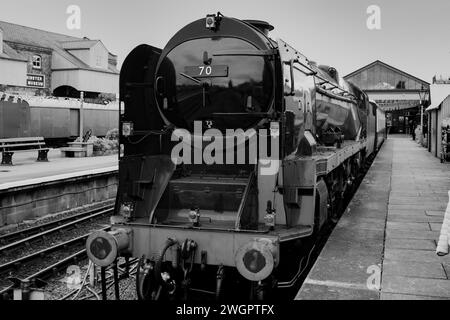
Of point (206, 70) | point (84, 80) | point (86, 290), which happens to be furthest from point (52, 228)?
point (84, 80)

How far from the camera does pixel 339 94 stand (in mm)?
10578

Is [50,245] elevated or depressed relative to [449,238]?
depressed

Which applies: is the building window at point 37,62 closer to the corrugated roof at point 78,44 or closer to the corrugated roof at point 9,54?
the corrugated roof at point 78,44

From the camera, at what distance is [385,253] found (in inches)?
257

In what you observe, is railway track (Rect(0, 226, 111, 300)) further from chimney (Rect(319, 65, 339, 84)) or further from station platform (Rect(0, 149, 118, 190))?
chimney (Rect(319, 65, 339, 84))

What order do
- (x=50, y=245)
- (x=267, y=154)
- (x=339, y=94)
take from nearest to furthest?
(x=267, y=154), (x=50, y=245), (x=339, y=94)

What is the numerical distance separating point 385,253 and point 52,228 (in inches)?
290

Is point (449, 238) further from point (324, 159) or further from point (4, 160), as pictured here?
point (4, 160)

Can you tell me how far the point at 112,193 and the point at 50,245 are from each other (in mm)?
6235

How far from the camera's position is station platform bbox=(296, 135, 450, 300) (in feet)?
16.9

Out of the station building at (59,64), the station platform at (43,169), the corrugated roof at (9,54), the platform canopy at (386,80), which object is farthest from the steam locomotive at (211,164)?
the platform canopy at (386,80)
